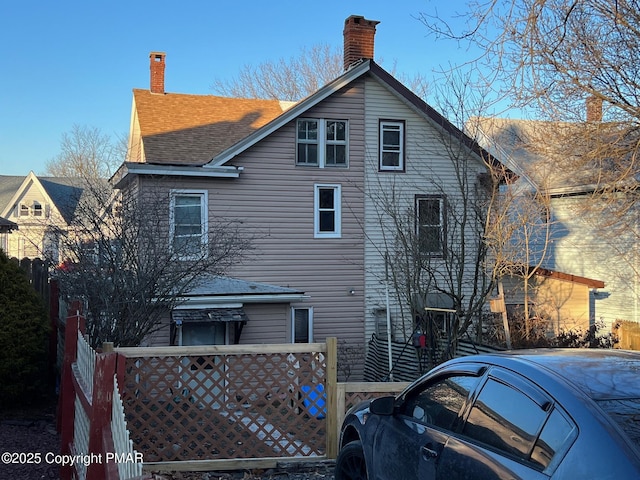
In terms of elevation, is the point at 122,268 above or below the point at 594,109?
below

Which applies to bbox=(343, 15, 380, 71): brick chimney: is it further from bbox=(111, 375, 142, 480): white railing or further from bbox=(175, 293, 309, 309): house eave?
bbox=(111, 375, 142, 480): white railing

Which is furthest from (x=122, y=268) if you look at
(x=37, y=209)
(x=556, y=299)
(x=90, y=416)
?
(x=37, y=209)

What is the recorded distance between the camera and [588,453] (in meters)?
2.51

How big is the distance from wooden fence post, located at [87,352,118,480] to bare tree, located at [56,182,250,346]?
3.89m

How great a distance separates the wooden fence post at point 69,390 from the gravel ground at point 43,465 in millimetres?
483

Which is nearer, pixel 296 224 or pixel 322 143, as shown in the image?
pixel 296 224

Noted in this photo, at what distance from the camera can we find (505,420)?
3096mm

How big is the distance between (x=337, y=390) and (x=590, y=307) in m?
16.1

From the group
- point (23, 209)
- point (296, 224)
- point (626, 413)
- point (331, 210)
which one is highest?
point (23, 209)

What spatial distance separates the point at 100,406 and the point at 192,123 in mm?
15740

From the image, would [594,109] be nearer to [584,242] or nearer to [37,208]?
[584,242]

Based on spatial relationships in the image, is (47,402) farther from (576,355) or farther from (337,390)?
(576,355)

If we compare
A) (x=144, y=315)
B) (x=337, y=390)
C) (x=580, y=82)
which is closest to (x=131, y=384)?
(x=144, y=315)

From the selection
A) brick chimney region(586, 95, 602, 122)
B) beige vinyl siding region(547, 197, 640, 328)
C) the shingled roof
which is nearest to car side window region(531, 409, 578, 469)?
brick chimney region(586, 95, 602, 122)
